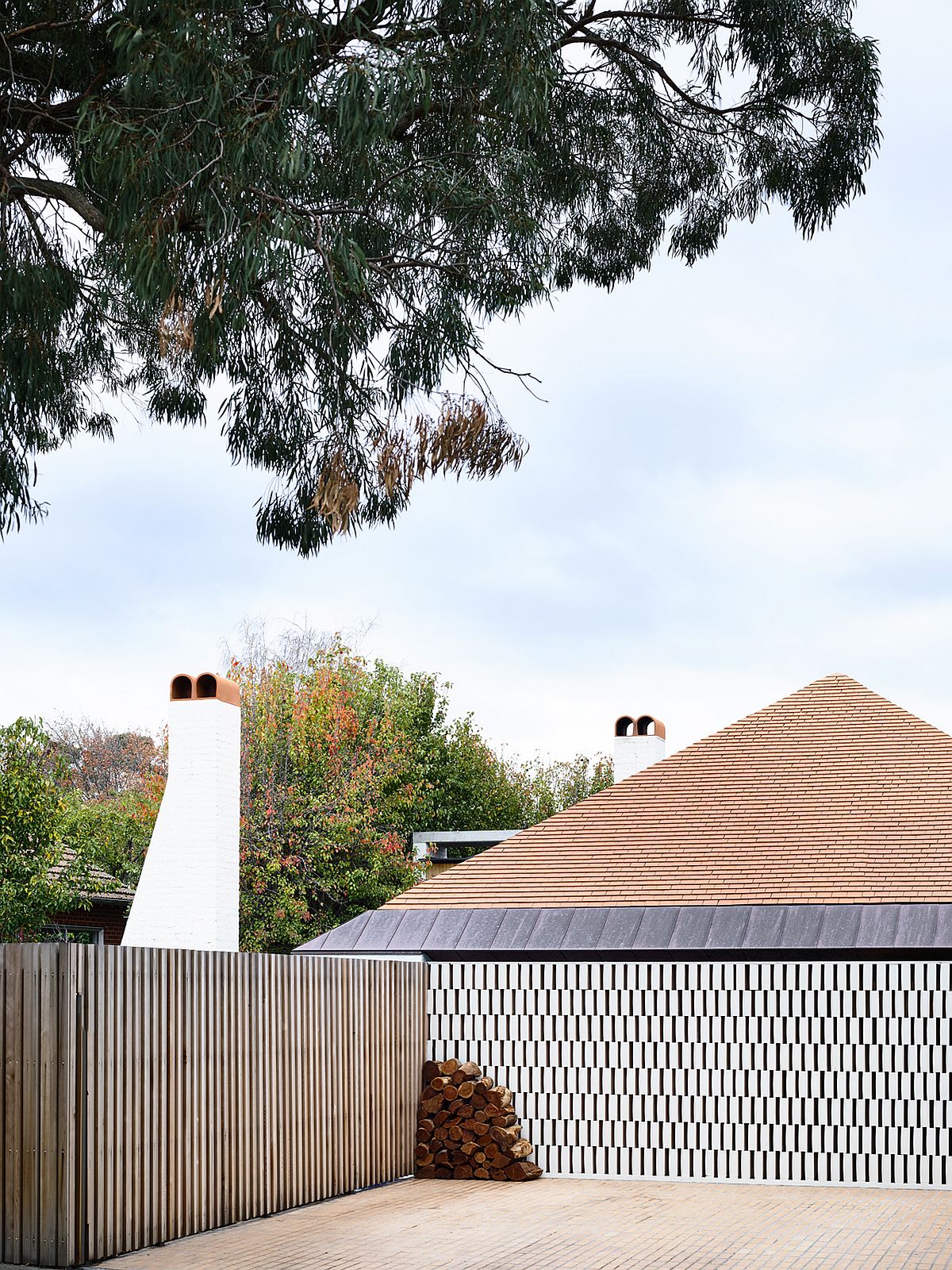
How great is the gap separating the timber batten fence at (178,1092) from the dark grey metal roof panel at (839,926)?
361 centimetres

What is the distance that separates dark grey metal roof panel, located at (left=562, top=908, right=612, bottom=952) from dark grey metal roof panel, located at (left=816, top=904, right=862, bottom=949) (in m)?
1.88

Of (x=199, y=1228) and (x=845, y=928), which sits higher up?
(x=845, y=928)

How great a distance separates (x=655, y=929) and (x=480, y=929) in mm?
1601

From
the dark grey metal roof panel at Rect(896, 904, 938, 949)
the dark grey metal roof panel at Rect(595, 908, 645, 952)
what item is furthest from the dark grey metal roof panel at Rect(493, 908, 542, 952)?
the dark grey metal roof panel at Rect(896, 904, 938, 949)

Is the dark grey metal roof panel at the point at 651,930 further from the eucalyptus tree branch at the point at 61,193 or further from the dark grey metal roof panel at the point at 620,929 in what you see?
the eucalyptus tree branch at the point at 61,193

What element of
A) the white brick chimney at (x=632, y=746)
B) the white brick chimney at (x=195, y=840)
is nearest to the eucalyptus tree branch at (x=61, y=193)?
the white brick chimney at (x=195, y=840)

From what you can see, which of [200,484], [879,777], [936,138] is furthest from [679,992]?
[200,484]

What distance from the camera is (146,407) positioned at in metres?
9.78

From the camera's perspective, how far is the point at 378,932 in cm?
1352

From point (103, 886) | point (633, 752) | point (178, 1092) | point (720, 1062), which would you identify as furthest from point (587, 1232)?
point (103, 886)

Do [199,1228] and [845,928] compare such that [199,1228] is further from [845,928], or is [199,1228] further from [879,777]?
[879,777]

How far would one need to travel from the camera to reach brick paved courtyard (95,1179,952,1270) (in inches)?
327

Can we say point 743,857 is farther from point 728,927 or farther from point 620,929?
point 620,929

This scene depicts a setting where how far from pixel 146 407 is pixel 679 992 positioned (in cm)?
644
